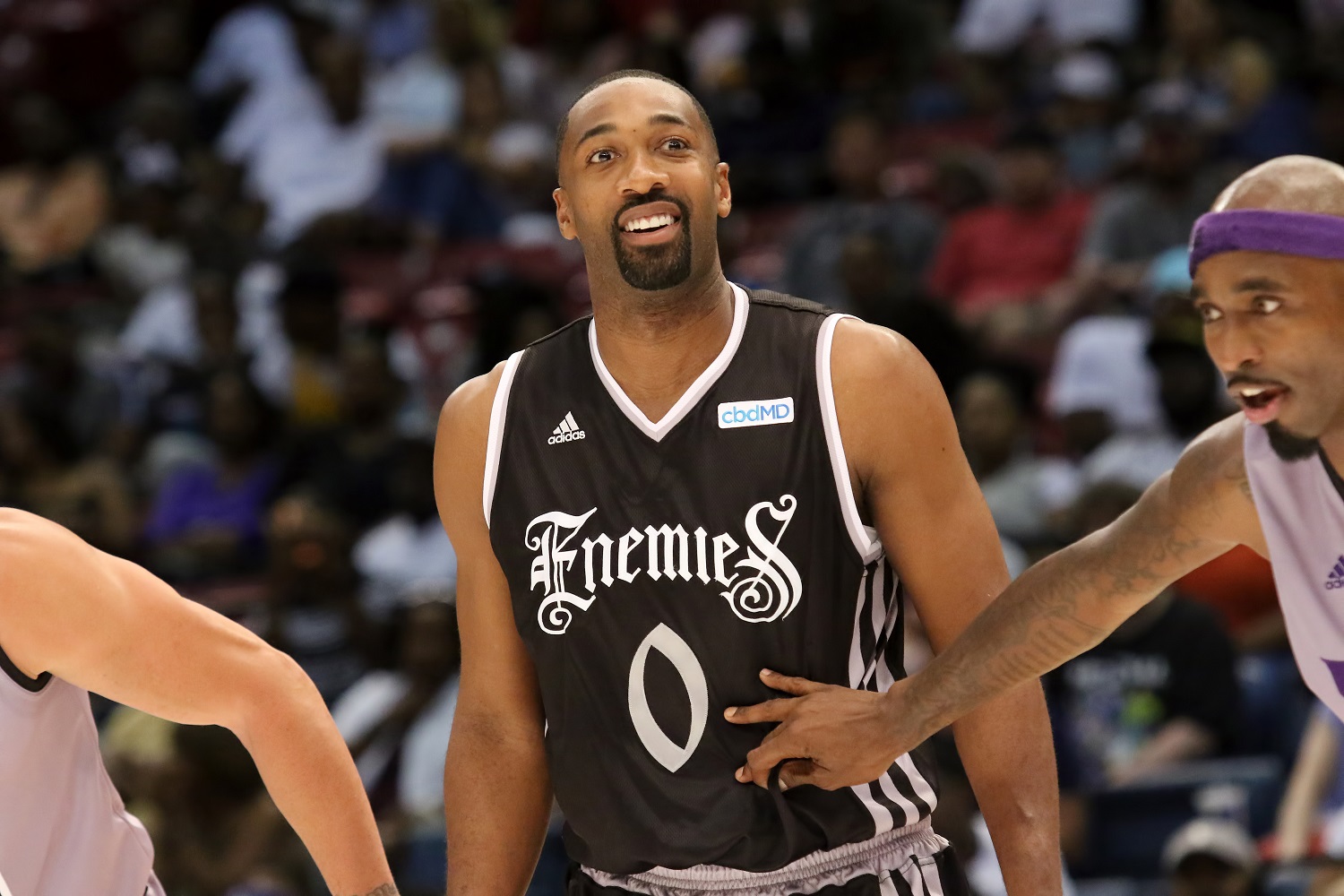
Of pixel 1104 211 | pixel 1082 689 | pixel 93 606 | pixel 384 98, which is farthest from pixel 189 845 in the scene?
pixel 384 98

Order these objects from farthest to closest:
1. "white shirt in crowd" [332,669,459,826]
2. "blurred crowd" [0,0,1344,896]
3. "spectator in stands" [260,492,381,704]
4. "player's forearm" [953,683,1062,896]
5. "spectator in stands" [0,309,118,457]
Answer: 1. "spectator in stands" [0,309,118,457]
2. "spectator in stands" [260,492,381,704]
3. "white shirt in crowd" [332,669,459,826]
4. "blurred crowd" [0,0,1344,896]
5. "player's forearm" [953,683,1062,896]

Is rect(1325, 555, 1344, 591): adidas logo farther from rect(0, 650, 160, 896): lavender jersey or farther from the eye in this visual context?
rect(0, 650, 160, 896): lavender jersey

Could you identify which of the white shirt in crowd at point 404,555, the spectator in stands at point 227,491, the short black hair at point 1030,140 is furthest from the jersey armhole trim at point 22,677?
the short black hair at point 1030,140

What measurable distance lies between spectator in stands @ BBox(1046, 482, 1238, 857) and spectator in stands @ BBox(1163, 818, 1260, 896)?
2.38 ft

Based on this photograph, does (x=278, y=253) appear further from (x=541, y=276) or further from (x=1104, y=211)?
(x=1104, y=211)

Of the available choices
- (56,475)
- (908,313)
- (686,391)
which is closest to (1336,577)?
(686,391)

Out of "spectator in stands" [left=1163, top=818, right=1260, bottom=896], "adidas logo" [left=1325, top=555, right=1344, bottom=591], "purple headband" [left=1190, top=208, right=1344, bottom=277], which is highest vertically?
"purple headband" [left=1190, top=208, right=1344, bottom=277]

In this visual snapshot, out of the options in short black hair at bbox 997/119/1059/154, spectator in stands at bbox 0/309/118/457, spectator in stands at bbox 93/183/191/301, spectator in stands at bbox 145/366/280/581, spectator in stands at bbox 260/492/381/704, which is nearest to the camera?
spectator in stands at bbox 260/492/381/704

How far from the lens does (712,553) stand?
3.38 metres

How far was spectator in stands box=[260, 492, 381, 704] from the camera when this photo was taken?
7883mm

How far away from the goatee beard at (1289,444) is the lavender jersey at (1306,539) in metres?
0.01

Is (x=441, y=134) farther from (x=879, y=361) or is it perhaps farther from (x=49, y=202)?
(x=879, y=361)

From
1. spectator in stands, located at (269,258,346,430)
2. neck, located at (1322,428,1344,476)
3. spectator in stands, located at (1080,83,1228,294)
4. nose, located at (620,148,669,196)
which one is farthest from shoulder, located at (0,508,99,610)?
spectator in stands, located at (269,258,346,430)

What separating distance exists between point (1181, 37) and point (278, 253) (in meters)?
5.24
